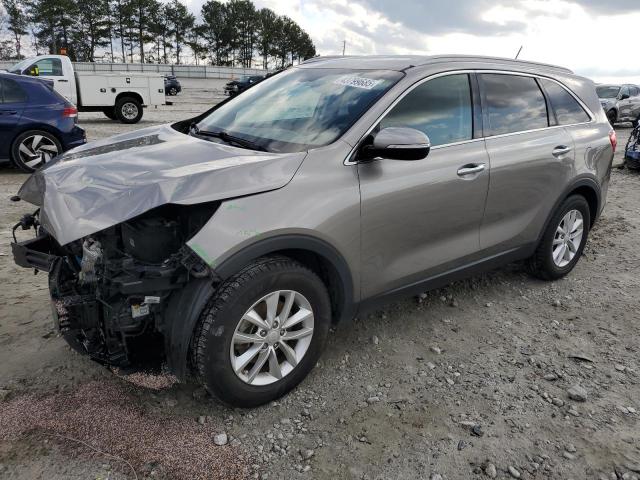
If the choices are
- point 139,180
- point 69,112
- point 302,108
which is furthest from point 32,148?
point 139,180

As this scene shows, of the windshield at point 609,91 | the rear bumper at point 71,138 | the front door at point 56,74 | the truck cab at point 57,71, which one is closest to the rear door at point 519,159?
the rear bumper at point 71,138

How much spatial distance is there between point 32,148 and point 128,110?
8138mm

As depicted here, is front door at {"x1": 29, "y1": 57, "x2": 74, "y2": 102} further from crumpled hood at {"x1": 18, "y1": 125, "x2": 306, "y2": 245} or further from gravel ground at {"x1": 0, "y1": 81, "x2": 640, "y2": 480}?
crumpled hood at {"x1": 18, "y1": 125, "x2": 306, "y2": 245}

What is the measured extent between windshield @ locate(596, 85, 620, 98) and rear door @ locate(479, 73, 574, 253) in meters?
16.8

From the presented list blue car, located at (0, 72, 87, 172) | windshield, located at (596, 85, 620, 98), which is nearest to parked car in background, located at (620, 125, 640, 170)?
blue car, located at (0, 72, 87, 172)

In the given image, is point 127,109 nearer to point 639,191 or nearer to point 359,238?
point 639,191

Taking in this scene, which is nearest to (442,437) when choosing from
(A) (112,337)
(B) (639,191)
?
(A) (112,337)

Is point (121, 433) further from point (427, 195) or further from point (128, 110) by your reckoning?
point (128, 110)

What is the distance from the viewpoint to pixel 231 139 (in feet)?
10.2

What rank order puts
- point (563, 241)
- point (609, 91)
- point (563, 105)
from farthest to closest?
point (609, 91)
point (563, 241)
point (563, 105)

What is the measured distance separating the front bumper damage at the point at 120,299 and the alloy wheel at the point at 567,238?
10.5 ft

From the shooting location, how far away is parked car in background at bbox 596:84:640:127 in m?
17.5

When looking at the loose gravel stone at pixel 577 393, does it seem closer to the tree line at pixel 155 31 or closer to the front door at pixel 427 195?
the front door at pixel 427 195

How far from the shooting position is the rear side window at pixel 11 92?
7777 mm
